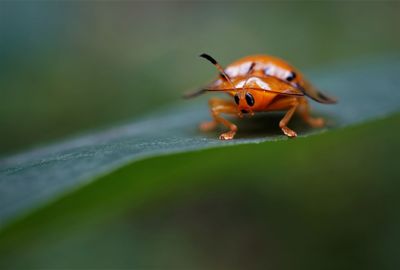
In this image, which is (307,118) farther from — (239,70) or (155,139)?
(155,139)

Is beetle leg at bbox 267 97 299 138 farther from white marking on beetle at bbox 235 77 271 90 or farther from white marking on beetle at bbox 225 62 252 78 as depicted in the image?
white marking on beetle at bbox 225 62 252 78

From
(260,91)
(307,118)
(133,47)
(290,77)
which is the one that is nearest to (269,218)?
(307,118)

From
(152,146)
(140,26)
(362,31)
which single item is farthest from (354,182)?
(140,26)

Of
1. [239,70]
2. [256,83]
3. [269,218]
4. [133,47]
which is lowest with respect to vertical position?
[269,218]

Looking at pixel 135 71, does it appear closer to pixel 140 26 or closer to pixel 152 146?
pixel 140 26

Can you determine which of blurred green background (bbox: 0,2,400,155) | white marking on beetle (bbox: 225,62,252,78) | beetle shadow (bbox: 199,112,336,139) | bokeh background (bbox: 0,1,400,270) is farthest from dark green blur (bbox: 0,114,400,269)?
blurred green background (bbox: 0,2,400,155)

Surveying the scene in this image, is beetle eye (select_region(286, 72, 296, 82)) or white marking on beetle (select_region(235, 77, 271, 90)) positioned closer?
white marking on beetle (select_region(235, 77, 271, 90))
